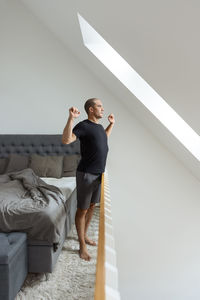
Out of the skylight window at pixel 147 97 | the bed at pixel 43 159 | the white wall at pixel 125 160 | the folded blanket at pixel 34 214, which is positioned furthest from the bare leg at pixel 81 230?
the white wall at pixel 125 160

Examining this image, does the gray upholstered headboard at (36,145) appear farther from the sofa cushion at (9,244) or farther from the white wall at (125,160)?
the sofa cushion at (9,244)

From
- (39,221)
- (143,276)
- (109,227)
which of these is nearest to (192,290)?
(143,276)

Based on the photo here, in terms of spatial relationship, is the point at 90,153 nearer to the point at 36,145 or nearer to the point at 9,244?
the point at 9,244

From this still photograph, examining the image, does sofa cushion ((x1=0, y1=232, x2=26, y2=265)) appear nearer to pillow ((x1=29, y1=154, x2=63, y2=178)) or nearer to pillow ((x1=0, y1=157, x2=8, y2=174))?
pillow ((x1=29, y1=154, x2=63, y2=178))

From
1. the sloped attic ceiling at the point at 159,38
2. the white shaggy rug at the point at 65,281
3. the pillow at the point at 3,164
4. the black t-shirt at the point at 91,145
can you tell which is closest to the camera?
the sloped attic ceiling at the point at 159,38

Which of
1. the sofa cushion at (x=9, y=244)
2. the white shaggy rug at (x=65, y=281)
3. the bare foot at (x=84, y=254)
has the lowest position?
the white shaggy rug at (x=65, y=281)

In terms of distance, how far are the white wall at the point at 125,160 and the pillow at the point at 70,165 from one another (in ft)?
2.33

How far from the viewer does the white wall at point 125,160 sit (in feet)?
17.6

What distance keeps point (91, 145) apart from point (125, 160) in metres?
2.84

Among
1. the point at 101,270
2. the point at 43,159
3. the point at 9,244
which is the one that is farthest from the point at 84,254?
the point at 43,159

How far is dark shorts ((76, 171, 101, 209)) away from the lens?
8.80ft

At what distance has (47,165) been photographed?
4.75 metres

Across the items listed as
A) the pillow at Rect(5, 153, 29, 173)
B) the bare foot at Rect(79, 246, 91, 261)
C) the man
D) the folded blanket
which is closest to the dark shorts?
the man

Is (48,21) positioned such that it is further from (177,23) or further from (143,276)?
(143,276)
